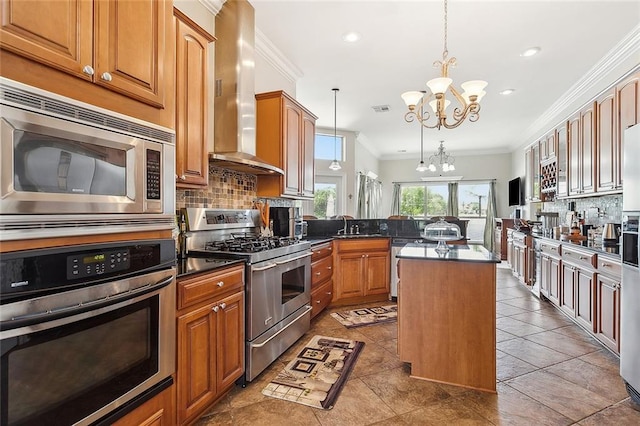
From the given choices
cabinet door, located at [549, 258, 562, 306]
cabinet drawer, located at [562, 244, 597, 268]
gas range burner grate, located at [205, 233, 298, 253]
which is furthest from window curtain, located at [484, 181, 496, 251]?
gas range burner grate, located at [205, 233, 298, 253]

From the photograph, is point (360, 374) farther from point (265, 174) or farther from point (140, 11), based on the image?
point (140, 11)

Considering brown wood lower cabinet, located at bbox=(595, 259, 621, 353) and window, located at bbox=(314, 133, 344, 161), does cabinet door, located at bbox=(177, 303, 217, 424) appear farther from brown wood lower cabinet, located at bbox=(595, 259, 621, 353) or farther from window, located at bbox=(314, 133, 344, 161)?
window, located at bbox=(314, 133, 344, 161)

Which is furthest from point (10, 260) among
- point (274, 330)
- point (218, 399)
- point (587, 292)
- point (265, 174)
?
point (587, 292)

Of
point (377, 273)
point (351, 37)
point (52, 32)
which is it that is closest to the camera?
point (52, 32)

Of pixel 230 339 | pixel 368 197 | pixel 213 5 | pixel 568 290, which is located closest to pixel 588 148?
pixel 568 290

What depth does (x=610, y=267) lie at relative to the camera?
2689 millimetres

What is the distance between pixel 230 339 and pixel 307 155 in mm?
2415

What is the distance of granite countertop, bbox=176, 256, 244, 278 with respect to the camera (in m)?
1.74

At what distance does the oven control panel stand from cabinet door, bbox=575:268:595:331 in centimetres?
373

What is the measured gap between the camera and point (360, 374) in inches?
96.4

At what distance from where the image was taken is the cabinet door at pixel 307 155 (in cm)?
379

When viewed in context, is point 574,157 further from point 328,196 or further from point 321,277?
point 328,196

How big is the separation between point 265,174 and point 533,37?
2993 millimetres

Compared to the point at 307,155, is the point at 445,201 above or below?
below
